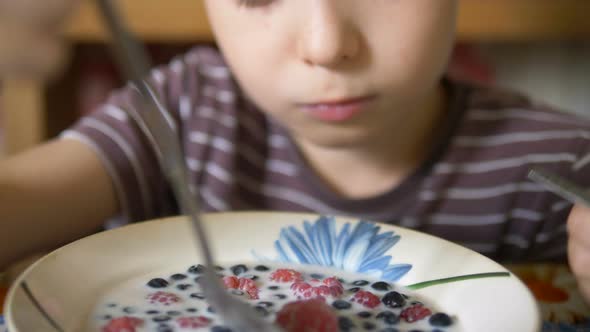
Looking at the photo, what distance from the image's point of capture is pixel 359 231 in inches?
15.8

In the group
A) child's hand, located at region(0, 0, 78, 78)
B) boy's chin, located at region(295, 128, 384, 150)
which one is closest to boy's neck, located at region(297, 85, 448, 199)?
boy's chin, located at region(295, 128, 384, 150)

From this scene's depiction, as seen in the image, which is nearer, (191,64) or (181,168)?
(181,168)

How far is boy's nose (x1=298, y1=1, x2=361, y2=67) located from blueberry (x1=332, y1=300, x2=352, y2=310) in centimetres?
17

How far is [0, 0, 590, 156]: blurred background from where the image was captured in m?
1.02

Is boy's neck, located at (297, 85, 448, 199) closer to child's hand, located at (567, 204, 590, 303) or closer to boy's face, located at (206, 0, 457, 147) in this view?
boy's face, located at (206, 0, 457, 147)

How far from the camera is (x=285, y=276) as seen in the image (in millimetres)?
357

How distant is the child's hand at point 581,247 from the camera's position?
401mm

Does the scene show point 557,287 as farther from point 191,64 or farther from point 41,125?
point 41,125

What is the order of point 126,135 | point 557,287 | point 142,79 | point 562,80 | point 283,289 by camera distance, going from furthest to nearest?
point 562,80
point 126,135
point 557,287
point 283,289
point 142,79

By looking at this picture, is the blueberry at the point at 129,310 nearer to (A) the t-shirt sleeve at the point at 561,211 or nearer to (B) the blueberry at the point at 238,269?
(B) the blueberry at the point at 238,269

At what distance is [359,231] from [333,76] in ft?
0.37

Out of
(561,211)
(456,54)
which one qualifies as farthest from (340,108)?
(456,54)

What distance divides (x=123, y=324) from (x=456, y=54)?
3.36 ft

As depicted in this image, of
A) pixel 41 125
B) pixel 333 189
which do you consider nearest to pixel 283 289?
pixel 333 189
